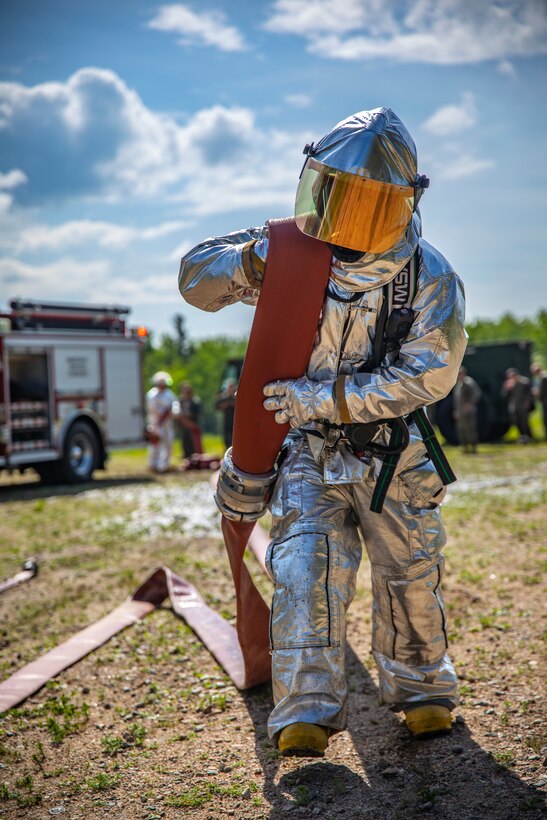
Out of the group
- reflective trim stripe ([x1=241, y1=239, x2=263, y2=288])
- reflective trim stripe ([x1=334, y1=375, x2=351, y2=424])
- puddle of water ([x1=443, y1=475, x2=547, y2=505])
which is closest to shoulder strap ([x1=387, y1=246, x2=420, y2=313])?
reflective trim stripe ([x1=334, y1=375, x2=351, y2=424])

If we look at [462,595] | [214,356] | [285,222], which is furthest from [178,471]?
[214,356]

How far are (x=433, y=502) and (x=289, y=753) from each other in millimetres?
1034

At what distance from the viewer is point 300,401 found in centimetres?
293

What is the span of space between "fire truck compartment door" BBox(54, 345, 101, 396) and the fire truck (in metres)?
0.02

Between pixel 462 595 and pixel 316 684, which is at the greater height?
pixel 316 684

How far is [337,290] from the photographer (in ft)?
9.86

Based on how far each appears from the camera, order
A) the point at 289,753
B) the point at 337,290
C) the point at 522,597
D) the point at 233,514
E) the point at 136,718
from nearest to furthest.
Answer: the point at 289,753
the point at 337,290
the point at 233,514
the point at 136,718
the point at 522,597

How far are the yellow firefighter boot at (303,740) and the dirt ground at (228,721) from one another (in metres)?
0.20

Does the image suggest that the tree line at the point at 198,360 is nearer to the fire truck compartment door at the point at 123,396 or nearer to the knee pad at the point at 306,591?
the fire truck compartment door at the point at 123,396

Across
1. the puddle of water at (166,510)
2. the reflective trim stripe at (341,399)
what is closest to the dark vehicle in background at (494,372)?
the puddle of water at (166,510)

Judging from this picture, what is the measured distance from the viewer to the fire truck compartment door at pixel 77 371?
13805mm

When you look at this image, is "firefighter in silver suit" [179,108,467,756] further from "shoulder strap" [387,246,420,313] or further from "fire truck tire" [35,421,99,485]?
"fire truck tire" [35,421,99,485]

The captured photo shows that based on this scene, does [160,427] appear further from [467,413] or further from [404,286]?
[404,286]

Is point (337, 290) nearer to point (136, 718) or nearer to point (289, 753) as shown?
point (289, 753)
